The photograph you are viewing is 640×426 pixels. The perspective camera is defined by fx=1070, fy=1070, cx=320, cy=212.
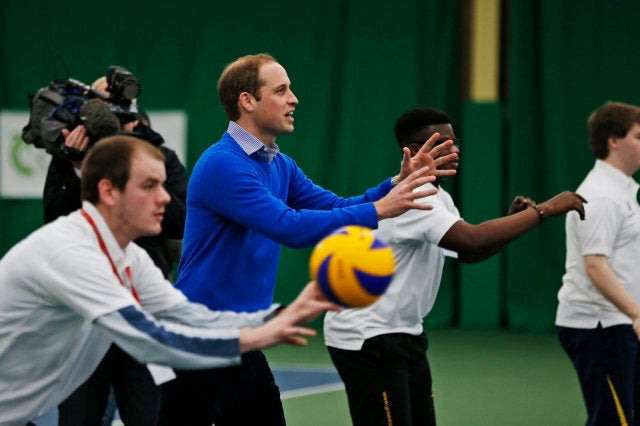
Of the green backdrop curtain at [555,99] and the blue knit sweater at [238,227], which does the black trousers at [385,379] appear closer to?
the blue knit sweater at [238,227]

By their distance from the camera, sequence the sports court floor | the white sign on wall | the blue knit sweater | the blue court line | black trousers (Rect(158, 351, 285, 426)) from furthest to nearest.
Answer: the white sign on wall → the blue court line → the sports court floor → black trousers (Rect(158, 351, 285, 426)) → the blue knit sweater

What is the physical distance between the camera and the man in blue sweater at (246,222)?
160 inches

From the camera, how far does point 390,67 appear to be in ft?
38.3

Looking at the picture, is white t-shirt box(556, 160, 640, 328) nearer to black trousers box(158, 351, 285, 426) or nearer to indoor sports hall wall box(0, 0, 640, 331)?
black trousers box(158, 351, 285, 426)

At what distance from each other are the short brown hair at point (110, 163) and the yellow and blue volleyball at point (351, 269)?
710mm

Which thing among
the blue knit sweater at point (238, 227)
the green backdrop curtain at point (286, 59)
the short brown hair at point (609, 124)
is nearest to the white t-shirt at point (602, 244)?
the short brown hair at point (609, 124)

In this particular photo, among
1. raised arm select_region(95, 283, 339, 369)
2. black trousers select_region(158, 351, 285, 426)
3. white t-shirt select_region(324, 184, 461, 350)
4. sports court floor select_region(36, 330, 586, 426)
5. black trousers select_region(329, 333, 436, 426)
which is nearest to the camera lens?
raised arm select_region(95, 283, 339, 369)

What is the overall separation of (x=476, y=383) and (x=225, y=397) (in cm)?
476

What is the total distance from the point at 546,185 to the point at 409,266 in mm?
7042

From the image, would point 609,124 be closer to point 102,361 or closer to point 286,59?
point 102,361

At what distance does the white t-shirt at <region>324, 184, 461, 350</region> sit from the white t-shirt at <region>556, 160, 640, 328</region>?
3.41 feet

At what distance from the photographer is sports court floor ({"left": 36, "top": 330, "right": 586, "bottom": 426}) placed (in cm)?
750

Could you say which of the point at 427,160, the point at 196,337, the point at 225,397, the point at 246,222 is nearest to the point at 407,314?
the point at 427,160

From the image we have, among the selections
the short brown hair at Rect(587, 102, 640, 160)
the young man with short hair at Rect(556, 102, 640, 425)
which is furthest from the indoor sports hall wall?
the young man with short hair at Rect(556, 102, 640, 425)
